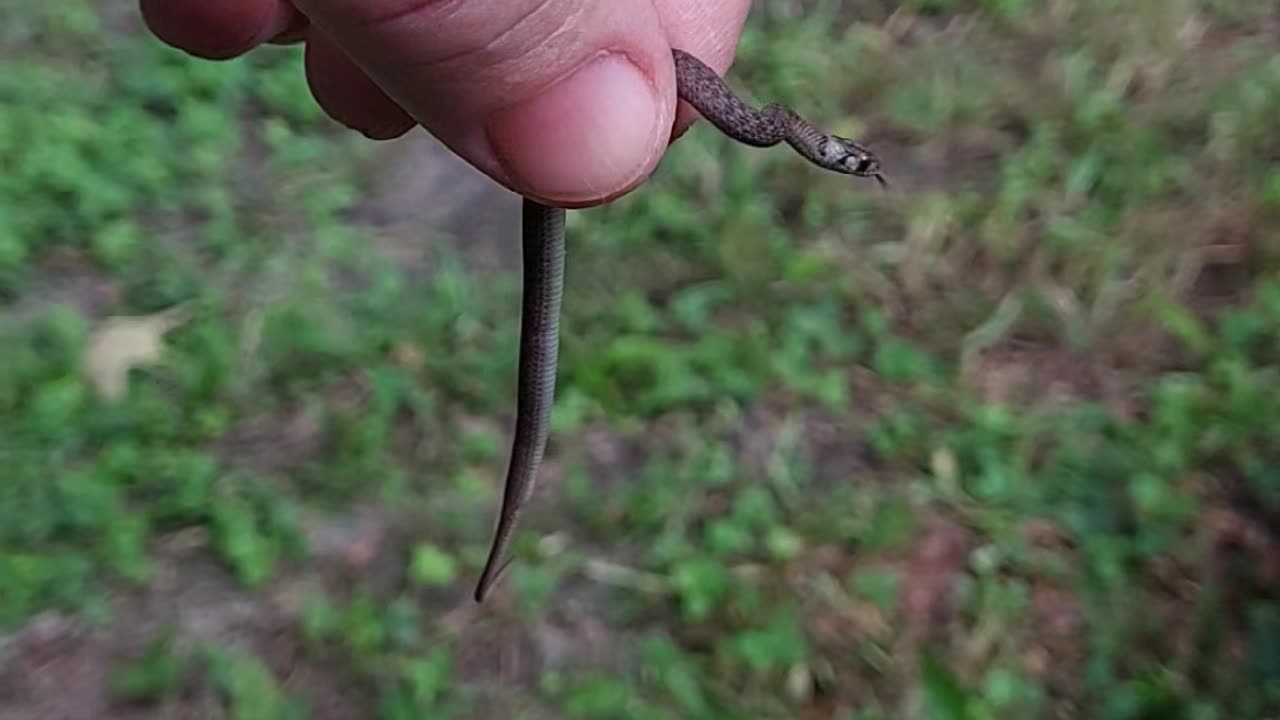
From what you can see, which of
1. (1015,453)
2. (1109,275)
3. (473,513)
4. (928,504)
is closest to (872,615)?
(928,504)

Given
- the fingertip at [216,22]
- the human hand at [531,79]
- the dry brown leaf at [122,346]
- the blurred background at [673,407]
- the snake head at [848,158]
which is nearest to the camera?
the human hand at [531,79]

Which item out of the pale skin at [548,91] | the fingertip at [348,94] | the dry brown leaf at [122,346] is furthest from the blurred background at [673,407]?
the pale skin at [548,91]

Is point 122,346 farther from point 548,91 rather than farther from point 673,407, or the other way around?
point 548,91

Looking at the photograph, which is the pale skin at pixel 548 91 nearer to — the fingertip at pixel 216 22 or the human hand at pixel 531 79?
the human hand at pixel 531 79

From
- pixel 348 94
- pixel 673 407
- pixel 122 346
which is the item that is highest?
pixel 348 94

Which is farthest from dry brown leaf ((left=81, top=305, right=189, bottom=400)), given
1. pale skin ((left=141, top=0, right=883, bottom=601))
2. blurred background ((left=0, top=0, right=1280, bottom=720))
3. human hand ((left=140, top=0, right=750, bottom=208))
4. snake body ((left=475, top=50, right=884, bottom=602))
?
human hand ((left=140, top=0, right=750, bottom=208))

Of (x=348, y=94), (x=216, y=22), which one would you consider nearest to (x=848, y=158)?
(x=348, y=94)

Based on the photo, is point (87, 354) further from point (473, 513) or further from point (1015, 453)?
point (1015, 453)
